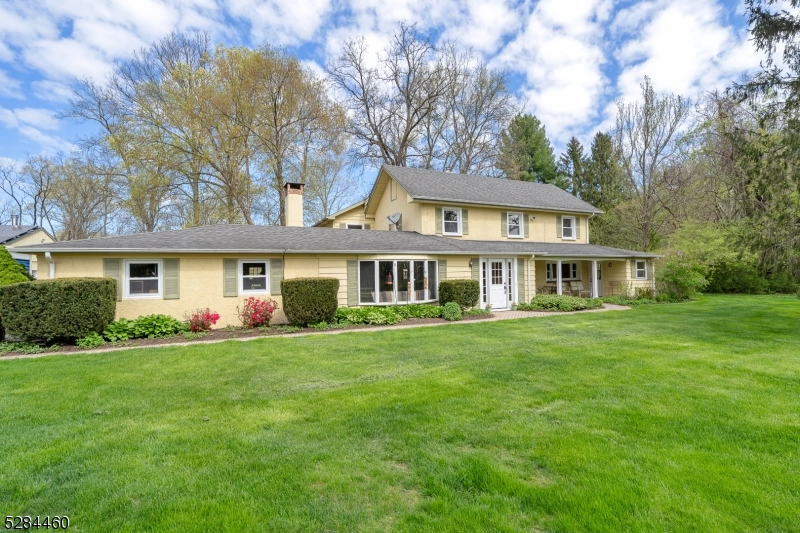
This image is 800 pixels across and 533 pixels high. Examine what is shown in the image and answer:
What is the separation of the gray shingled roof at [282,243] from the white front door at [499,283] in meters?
0.64

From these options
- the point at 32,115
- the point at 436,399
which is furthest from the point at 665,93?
the point at 32,115

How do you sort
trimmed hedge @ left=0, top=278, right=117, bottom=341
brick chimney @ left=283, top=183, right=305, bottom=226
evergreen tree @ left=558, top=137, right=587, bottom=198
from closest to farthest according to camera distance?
trimmed hedge @ left=0, top=278, right=117, bottom=341 → brick chimney @ left=283, top=183, right=305, bottom=226 → evergreen tree @ left=558, top=137, right=587, bottom=198

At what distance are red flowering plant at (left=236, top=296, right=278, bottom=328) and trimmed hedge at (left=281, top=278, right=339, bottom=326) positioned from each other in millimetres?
613

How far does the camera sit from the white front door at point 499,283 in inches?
597

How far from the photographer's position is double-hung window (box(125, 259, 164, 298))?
10.6 meters

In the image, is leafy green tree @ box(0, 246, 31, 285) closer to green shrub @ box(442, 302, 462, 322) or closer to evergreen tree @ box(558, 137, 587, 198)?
green shrub @ box(442, 302, 462, 322)

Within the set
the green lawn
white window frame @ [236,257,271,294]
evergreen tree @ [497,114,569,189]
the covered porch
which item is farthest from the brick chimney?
evergreen tree @ [497,114,569,189]

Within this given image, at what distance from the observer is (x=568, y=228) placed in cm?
1984

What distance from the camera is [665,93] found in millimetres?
24234

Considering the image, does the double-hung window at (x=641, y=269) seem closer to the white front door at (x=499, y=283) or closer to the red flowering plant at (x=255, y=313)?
the white front door at (x=499, y=283)

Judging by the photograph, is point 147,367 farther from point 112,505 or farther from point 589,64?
point 589,64

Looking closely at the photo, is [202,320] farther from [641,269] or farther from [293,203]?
[641,269]

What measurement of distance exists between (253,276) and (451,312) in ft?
22.0

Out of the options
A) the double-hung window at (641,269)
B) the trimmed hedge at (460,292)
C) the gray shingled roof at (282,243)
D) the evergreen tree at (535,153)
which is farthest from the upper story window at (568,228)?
the evergreen tree at (535,153)
